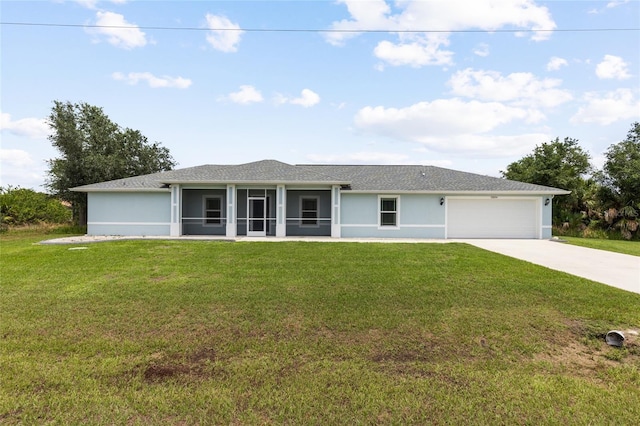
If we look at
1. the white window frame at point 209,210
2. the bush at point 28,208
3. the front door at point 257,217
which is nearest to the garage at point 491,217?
the front door at point 257,217

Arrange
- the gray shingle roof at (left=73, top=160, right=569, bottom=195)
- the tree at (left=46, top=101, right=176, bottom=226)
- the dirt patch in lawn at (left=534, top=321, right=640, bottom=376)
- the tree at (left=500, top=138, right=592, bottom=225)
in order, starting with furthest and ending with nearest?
the tree at (left=46, top=101, right=176, bottom=226), the tree at (left=500, top=138, right=592, bottom=225), the gray shingle roof at (left=73, top=160, right=569, bottom=195), the dirt patch in lawn at (left=534, top=321, right=640, bottom=376)

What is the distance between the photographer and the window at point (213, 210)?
17719 millimetres

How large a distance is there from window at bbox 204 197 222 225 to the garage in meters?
12.0

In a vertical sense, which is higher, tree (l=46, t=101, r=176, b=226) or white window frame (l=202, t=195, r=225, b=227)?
tree (l=46, t=101, r=176, b=226)

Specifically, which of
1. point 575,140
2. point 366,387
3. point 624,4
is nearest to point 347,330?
point 366,387

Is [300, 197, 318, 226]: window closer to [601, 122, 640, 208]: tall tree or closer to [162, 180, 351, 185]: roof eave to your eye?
[162, 180, 351, 185]: roof eave

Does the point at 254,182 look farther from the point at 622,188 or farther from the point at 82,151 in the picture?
the point at 622,188

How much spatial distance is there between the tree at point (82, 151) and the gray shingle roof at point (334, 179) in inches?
278

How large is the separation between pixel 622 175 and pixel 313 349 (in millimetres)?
23943

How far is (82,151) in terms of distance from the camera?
2306cm

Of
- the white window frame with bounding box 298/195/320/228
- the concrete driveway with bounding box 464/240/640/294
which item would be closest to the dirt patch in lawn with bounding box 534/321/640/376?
the concrete driveway with bounding box 464/240/640/294

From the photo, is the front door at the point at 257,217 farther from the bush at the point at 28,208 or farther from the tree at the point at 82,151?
the bush at the point at 28,208

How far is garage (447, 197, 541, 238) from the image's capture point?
16.8m

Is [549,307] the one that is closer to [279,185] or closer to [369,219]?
[369,219]
